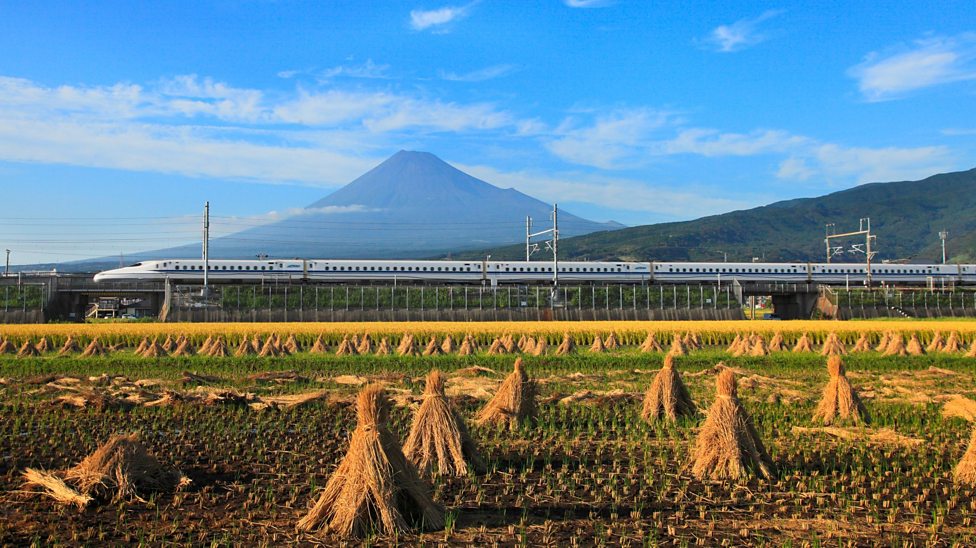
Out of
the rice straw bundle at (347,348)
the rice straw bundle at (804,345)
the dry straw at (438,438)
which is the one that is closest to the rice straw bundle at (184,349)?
the rice straw bundle at (347,348)

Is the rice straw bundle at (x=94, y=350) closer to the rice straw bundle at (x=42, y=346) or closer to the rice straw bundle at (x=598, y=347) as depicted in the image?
the rice straw bundle at (x=42, y=346)

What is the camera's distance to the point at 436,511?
8695 mm

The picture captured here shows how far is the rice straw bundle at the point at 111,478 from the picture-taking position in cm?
952

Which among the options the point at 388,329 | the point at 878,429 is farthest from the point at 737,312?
the point at 878,429

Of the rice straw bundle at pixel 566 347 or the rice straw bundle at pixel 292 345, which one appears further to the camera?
the rice straw bundle at pixel 292 345

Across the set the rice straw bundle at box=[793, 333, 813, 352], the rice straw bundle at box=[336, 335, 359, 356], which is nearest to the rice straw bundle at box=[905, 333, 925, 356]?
the rice straw bundle at box=[793, 333, 813, 352]

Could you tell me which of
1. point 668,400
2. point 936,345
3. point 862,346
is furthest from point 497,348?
point 936,345

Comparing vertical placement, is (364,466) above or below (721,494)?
above

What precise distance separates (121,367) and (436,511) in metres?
19.8

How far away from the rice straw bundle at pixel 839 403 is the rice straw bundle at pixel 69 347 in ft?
84.4

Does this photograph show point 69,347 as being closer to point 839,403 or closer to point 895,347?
point 839,403

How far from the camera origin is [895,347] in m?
31.1

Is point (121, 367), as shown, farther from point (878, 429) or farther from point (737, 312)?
point (737, 312)

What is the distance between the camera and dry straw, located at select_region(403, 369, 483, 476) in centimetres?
1093
